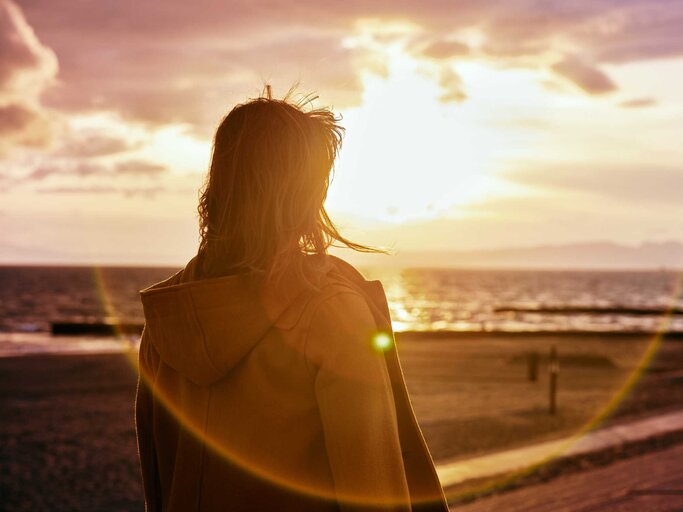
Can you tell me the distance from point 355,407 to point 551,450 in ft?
20.7

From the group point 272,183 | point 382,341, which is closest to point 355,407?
point 382,341

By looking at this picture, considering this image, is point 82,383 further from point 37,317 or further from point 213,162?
point 37,317

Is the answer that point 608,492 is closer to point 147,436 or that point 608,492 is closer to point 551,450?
point 551,450

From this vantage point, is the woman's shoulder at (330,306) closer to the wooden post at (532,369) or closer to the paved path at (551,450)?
the paved path at (551,450)

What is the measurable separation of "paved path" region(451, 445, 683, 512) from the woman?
4164mm

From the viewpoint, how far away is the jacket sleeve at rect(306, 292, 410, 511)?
1560 mm

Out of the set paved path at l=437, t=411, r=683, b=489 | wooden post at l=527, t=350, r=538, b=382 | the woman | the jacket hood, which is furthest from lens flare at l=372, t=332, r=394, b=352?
wooden post at l=527, t=350, r=538, b=382

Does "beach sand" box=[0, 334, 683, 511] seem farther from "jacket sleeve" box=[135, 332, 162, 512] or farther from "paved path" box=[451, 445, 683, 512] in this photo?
"jacket sleeve" box=[135, 332, 162, 512]

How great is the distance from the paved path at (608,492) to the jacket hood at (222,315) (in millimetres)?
4302

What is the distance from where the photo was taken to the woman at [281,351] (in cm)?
158

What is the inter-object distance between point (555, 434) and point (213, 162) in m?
8.48

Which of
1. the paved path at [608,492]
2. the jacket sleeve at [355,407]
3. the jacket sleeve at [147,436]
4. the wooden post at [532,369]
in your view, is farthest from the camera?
the wooden post at [532,369]

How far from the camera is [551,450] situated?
7312 mm

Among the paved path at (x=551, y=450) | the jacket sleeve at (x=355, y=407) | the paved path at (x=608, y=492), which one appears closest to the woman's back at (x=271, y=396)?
the jacket sleeve at (x=355, y=407)
